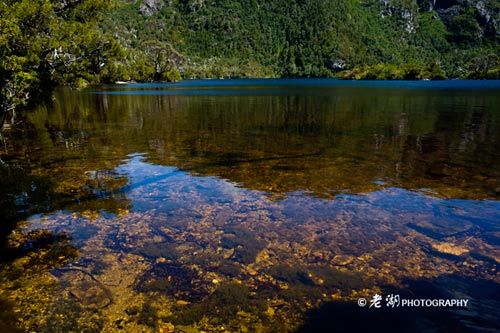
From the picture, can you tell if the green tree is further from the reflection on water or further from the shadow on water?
the shadow on water

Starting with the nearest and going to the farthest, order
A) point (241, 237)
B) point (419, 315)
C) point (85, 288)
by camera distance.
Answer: point (419, 315)
point (85, 288)
point (241, 237)

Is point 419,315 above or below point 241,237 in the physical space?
below

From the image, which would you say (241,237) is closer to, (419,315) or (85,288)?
(85,288)

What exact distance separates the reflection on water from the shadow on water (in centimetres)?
4

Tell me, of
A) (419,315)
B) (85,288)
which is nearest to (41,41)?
(85,288)

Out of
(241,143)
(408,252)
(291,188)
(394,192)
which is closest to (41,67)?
(241,143)

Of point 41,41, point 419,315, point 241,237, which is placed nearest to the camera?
point 419,315

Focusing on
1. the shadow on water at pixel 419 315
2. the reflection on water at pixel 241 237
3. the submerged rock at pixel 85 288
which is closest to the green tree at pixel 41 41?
the reflection on water at pixel 241 237

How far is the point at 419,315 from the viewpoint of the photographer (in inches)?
327

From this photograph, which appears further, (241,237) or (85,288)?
(241,237)

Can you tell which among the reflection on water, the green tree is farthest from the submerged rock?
the green tree

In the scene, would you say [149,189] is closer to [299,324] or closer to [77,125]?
[299,324]

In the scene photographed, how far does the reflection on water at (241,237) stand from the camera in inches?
333

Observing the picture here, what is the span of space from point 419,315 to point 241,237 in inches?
222
